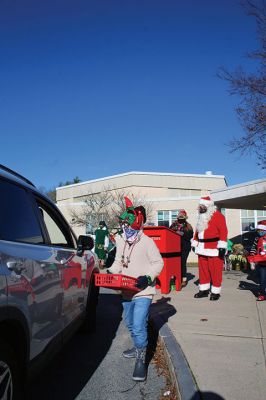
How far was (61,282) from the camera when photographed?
3.96 meters

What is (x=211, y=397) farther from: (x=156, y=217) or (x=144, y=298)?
(x=156, y=217)

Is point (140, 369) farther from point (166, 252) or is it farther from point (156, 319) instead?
point (166, 252)

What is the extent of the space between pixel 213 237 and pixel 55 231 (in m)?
4.48

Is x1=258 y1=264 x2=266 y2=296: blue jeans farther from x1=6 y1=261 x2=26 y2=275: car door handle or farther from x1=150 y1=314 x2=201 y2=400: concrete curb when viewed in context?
x1=6 y1=261 x2=26 y2=275: car door handle

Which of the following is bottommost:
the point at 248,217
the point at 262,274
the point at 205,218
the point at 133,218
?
the point at 262,274

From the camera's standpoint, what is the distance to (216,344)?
17.4 feet

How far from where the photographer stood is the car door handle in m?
2.75

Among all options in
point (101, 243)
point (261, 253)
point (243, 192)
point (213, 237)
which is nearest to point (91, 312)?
point (213, 237)

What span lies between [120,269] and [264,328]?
2498 millimetres

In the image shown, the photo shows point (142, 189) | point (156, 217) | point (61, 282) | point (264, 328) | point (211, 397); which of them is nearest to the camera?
point (211, 397)

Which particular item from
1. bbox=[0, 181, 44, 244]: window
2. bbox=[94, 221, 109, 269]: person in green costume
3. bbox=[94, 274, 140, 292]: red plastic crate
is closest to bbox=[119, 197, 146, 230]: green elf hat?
bbox=[94, 274, 140, 292]: red plastic crate

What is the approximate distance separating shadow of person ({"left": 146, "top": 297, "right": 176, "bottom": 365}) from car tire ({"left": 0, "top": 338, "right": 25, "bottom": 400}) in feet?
8.16

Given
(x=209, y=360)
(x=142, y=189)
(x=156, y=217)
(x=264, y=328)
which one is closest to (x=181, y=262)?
(x=264, y=328)

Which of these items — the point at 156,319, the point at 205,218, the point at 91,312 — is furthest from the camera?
the point at 205,218
